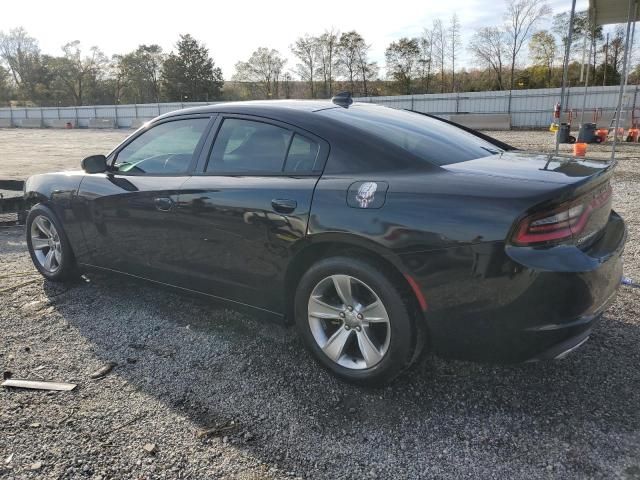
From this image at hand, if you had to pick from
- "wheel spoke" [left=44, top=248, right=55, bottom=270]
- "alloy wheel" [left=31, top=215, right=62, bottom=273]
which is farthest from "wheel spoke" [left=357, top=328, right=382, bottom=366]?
"wheel spoke" [left=44, top=248, right=55, bottom=270]

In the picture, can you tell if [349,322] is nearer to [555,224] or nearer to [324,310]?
[324,310]

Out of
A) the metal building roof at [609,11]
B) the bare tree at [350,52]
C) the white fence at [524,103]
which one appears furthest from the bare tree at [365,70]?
the metal building roof at [609,11]

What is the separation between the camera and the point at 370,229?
2492mm

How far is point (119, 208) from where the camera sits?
147 inches

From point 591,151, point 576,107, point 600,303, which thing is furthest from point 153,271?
point 576,107

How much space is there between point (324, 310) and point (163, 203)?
4.67ft

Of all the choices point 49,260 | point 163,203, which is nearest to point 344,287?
point 163,203

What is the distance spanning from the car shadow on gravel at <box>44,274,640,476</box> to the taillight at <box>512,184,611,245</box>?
934 mm

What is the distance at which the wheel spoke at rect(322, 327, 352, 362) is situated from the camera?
2.77m

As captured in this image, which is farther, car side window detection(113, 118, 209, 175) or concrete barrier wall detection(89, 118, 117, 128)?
concrete barrier wall detection(89, 118, 117, 128)

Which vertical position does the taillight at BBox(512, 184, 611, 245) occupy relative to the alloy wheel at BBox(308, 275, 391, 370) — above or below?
above

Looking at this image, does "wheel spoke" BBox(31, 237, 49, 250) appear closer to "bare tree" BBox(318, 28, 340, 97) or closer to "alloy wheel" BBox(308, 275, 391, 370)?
"alloy wheel" BBox(308, 275, 391, 370)

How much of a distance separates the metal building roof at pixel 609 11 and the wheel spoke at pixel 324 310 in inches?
295

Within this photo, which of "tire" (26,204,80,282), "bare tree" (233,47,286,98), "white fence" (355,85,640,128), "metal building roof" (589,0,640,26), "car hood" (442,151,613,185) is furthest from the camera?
"bare tree" (233,47,286,98)
